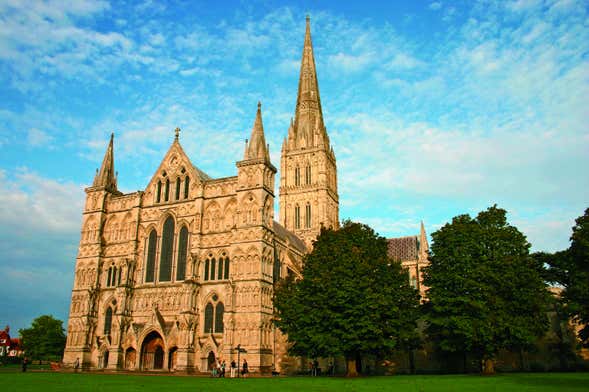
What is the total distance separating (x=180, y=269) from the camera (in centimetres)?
4788

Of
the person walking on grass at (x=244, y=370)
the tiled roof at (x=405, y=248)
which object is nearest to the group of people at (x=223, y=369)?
the person walking on grass at (x=244, y=370)

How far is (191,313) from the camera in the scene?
4412cm

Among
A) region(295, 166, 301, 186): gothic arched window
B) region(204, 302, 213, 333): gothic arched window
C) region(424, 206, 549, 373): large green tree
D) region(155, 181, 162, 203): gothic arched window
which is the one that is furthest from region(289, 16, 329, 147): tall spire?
region(424, 206, 549, 373): large green tree

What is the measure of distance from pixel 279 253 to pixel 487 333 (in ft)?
75.0

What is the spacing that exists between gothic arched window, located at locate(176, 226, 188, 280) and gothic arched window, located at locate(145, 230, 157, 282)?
2948 mm

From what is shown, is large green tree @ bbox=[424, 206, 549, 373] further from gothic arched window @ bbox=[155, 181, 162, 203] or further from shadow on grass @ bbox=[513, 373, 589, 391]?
gothic arched window @ bbox=[155, 181, 162, 203]

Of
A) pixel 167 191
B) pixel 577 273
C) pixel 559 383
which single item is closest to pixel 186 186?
pixel 167 191

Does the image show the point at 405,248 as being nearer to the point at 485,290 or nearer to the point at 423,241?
the point at 423,241

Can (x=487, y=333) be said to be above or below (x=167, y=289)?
below

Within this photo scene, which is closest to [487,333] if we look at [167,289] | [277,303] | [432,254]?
[432,254]

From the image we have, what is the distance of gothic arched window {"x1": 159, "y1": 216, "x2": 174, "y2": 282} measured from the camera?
48.3 meters

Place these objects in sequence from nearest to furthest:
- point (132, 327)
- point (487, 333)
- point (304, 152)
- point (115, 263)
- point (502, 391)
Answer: point (502, 391), point (487, 333), point (132, 327), point (115, 263), point (304, 152)

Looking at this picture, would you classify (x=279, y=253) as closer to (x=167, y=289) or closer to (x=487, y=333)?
(x=167, y=289)

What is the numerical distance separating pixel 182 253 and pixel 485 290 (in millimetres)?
27798
